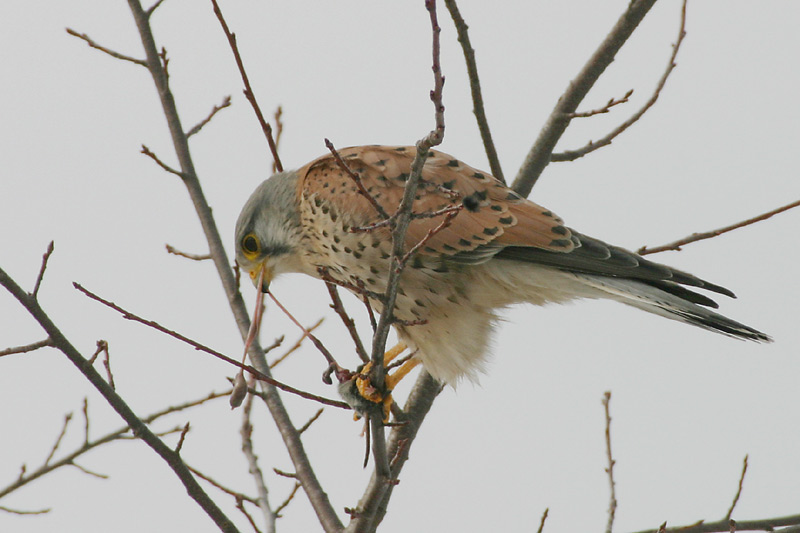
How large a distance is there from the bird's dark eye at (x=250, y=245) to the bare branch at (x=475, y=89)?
102 centimetres

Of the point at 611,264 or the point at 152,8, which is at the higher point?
the point at 152,8

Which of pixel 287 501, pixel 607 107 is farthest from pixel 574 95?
pixel 287 501

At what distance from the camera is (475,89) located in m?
3.35

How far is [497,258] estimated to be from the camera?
329cm

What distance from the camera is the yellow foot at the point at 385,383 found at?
2.61 meters

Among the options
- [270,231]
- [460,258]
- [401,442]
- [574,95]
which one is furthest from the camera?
[270,231]

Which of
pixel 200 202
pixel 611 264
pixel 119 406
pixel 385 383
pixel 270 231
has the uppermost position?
pixel 200 202

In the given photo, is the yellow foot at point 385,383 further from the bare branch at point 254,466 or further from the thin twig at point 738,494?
the thin twig at point 738,494

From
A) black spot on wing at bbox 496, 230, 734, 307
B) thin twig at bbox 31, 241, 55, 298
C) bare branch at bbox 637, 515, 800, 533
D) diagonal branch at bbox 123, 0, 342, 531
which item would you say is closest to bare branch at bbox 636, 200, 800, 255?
black spot on wing at bbox 496, 230, 734, 307

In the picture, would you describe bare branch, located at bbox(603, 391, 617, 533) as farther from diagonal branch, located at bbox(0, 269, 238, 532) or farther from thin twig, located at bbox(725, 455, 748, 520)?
diagonal branch, located at bbox(0, 269, 238, 532)

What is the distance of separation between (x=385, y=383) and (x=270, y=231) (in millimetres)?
967

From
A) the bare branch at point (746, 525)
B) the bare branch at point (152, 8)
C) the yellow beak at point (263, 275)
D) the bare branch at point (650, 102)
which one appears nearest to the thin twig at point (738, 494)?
the bare branch at point (746, 525)

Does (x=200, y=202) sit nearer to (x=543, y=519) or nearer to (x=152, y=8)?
(x=152, y=8)

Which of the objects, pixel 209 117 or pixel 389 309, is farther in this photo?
pixel 209 117
